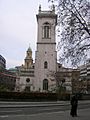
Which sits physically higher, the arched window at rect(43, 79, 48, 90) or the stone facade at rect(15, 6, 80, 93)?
the stone facade at rect(15, 6, 80, 93)

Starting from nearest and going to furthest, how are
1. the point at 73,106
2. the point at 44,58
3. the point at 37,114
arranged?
the point at 73,106
the point at 37,114
the point at 44,58

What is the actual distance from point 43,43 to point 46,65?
6.69 m

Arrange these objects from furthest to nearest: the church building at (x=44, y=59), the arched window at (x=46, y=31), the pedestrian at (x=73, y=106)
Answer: the arched window at (x=46, y=31) < the church building at (x=44, y=59) < the pedestrian at (x=73, y=106)

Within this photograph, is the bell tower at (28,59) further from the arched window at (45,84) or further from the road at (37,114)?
the road at (37,114)

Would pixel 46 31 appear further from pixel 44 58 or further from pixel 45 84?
pixel 45 84

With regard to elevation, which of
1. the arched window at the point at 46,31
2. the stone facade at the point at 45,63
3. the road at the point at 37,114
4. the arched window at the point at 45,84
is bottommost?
the road at the point at 37,114

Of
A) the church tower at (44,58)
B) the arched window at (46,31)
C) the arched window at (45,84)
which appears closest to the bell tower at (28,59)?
the church tower at (44,58)

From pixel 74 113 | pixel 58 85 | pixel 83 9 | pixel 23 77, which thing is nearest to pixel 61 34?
pixel 83 9

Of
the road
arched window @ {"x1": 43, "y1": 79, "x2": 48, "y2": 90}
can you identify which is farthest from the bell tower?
the road

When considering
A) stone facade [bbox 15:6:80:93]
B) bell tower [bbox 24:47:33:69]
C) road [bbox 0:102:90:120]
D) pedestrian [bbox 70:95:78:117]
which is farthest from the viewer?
bell tower [bbox 24:47:33:69]

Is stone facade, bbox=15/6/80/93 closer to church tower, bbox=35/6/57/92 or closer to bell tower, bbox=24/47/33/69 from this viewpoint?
church tower, bbox=35/6/57/92

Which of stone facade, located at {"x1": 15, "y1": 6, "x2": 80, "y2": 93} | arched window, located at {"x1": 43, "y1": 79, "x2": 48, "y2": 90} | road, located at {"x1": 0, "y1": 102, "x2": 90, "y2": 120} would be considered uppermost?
stone facade, located at {"x1": 15, "y1": 6, "x2": 80, "y2": 93}

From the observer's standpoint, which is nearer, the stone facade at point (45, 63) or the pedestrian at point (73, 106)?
the pedestrian at point (73, 106)

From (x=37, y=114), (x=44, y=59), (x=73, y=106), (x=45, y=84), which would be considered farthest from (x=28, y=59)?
(x=73, y=106)
